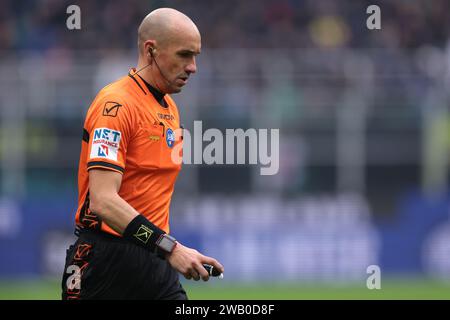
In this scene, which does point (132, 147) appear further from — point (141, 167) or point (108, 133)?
point (108, 133)

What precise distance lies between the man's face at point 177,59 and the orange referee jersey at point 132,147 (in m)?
0.15

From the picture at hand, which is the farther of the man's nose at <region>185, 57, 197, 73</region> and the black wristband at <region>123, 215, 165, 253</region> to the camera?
the man's nose at <region>185, 57, 197, 73</region>

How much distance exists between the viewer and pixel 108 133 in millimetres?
5434

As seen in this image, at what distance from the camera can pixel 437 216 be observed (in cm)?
1533

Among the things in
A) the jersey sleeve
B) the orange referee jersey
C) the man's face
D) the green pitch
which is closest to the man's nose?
the man's face

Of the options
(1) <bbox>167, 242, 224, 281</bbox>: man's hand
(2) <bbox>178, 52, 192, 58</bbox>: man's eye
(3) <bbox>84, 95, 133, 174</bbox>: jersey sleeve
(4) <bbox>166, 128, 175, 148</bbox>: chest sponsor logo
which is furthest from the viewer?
(4) <bbox>166, 128, 175, 148</bbox>: chest sponsor logo

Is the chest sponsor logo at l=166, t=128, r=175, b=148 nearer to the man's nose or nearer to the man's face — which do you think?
the man's face

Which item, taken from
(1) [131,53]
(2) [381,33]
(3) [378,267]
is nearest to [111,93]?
(3) [378,267]

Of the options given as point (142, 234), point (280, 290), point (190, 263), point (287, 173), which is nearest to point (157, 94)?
point (142, 234)

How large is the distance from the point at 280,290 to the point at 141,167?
8.53 m

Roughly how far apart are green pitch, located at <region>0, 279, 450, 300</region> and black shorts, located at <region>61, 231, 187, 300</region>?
7.01m

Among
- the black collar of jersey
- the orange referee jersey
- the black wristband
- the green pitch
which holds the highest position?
the black collar of jersey

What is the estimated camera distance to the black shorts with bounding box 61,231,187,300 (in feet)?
19.1

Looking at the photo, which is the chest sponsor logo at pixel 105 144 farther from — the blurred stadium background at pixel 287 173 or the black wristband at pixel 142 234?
the blurred stadium background at pixel 287 173
